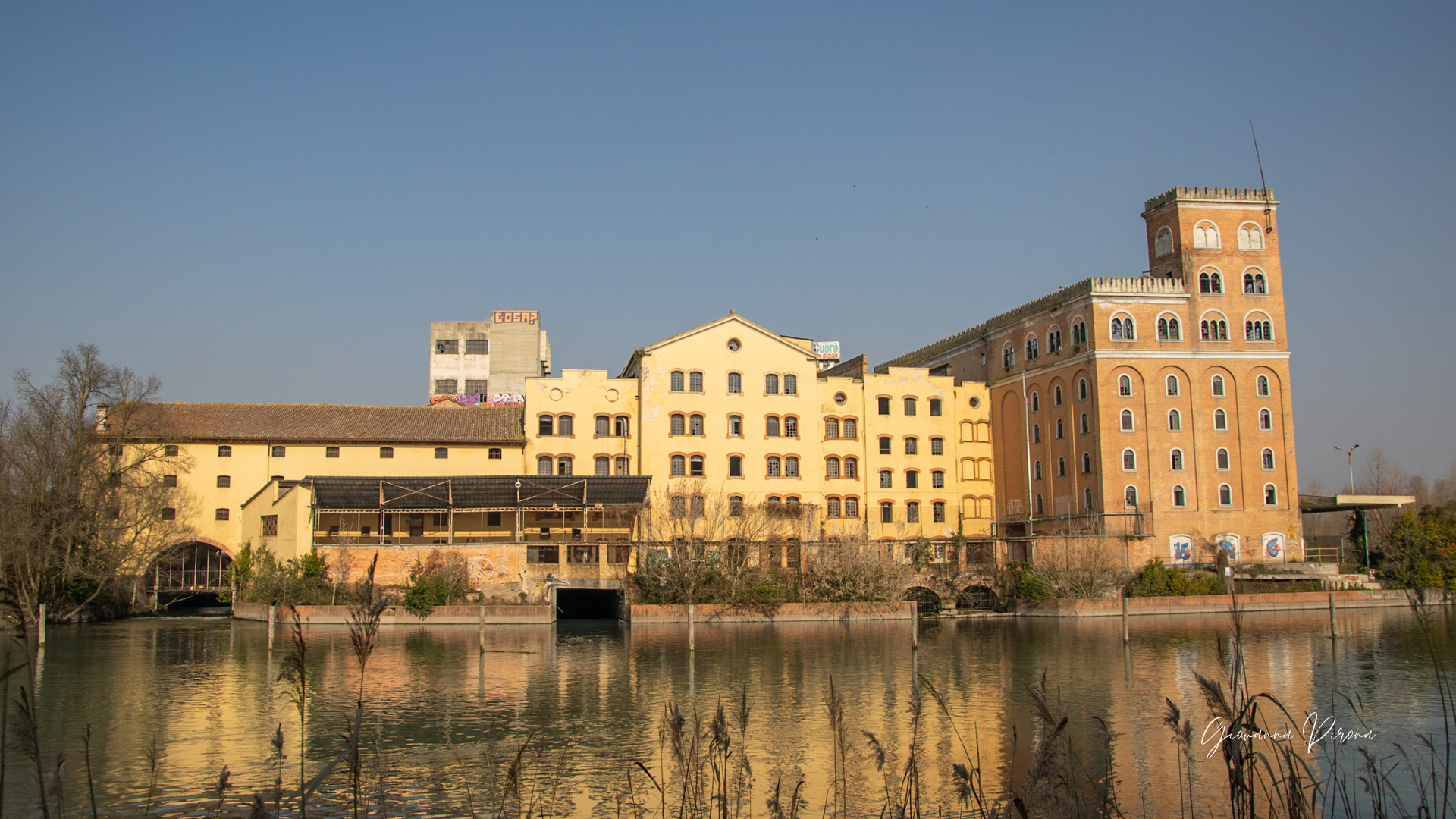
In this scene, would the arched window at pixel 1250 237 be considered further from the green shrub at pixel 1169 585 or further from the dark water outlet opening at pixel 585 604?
the dark water outlet opening at pixel 585 604

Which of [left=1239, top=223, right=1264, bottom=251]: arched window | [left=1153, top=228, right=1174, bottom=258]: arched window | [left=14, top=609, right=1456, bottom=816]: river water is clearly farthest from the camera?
[left=1153, top=228, right=1174, bottom=258]: arched window

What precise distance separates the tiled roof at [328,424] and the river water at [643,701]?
11801 millimetres

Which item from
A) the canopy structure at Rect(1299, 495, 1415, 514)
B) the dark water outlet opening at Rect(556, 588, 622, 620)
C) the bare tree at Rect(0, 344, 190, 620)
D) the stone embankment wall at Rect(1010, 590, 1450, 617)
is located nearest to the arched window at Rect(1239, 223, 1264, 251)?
the canopy structure at Rect(1299, 495, 1415, 514)

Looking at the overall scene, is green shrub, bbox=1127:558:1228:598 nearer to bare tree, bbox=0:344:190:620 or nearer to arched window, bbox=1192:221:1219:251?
arched window, bbox=1192:221:1219:251

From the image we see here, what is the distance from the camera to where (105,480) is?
48094 mm

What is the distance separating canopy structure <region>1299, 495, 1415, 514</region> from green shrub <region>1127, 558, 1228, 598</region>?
1065 cm

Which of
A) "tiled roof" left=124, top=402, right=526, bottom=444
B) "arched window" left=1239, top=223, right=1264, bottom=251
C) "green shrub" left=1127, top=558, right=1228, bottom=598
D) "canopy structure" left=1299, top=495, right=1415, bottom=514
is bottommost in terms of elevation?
"green shrub" left=1127, top=558, right=1228, bottom=598

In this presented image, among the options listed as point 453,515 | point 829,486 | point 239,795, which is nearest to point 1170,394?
point 829,486

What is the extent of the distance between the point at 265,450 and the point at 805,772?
42.8 m

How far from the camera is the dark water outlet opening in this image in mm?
50969

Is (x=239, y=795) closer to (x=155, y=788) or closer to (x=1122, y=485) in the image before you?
(x=155, y=788)

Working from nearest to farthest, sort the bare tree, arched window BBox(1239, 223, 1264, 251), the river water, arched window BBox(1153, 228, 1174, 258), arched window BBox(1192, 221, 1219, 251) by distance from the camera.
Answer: the river water, the bare tree, arched window BBox(1192, 221, 1219, 251), arched window BBox(1239, 223, 1264, 251), arched window BBox(1153, 228, 1174, 258)

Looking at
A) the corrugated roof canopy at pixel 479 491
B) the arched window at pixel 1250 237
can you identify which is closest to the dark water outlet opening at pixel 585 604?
the corrugated roof canopy at pixel 479 491

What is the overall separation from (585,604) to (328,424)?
1533 centimetres
